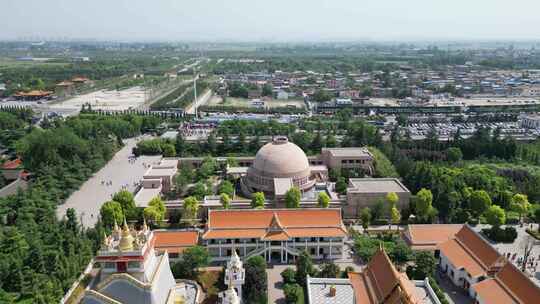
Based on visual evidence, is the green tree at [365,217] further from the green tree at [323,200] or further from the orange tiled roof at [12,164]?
the orange tiled roof at [12,164]

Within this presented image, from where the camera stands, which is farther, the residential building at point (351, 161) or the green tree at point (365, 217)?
the residential building at point (351, 161)

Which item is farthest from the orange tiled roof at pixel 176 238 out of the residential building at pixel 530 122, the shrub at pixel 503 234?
the residential building at pixel 530 122

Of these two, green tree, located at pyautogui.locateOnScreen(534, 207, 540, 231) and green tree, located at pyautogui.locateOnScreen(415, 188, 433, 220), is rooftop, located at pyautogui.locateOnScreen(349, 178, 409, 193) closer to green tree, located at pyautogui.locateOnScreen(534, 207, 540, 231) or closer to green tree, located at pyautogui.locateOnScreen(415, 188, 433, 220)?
green tree, located at pyautogui.locateOnScreen(415, 188, 433, 220)

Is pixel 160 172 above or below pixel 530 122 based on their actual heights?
below

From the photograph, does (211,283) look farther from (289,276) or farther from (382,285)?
(382,285)

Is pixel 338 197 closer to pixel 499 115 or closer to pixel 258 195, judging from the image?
pixel 258 195

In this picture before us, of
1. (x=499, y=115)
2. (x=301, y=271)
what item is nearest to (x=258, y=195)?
(x=301, y=271)

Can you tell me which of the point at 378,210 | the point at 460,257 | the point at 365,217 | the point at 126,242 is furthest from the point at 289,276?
the point at 378,210
